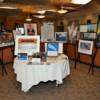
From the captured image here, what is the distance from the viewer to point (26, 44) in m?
4.84

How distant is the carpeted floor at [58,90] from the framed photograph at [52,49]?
819 millimetres

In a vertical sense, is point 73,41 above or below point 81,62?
above

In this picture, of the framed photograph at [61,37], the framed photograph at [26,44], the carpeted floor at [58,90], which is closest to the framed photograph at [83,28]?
the framed photograph at [61,37]

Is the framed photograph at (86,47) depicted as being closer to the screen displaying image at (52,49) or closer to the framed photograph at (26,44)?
the screen displaying image at (52,49)

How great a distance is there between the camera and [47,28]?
6.28m

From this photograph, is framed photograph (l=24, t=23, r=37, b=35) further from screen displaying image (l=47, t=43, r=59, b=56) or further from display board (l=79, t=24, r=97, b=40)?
display board (l=79, t=24, r=97, b=40)

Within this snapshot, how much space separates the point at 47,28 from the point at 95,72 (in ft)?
7.33

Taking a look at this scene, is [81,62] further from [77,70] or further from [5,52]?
[5,52]

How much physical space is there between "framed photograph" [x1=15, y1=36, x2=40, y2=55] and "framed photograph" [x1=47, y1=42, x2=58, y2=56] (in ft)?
1.00

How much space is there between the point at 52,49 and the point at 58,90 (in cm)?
116

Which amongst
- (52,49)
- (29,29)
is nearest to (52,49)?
(52,49)

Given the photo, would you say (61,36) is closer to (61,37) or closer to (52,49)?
(61,37)

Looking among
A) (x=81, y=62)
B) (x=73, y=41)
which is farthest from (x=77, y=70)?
(x=73, y=41)

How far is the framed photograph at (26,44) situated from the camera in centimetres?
482
